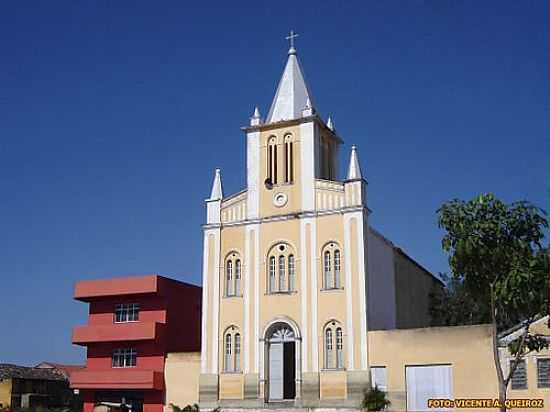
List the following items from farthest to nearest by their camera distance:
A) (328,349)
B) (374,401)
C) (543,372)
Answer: (328,349), (374,401), (543,372)

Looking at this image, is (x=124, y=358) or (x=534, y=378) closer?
(x=534, y=378)

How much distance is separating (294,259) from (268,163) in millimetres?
5539

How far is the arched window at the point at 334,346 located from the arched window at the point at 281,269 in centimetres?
285

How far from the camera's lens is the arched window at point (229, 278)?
3981cm

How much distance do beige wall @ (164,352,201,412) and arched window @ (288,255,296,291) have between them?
6.24 m

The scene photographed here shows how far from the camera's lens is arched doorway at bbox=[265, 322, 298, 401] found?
1480 inches

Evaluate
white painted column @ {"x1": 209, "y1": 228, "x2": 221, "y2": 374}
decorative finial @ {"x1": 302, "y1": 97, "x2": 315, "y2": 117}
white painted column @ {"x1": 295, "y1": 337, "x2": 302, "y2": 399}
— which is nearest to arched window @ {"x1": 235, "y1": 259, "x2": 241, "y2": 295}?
white painted column @ {"x1": 209, "y1": 228, "x2": 221, "y2": 374}

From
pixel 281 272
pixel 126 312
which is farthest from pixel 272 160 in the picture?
pixel 126 312

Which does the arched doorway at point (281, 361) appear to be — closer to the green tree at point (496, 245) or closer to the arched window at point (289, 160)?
the arched window at point (289, 160)

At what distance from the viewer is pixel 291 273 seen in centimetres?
3866

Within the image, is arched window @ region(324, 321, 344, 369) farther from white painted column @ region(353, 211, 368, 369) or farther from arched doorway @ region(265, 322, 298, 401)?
arched doorway @ region(265, 322, 298, 401)

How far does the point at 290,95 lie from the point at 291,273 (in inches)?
400

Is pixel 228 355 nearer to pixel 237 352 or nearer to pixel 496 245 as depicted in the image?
pixel 237 352

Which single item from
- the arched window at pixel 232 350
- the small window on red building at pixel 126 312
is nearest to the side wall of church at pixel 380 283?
the arched window at pixel 232 350
